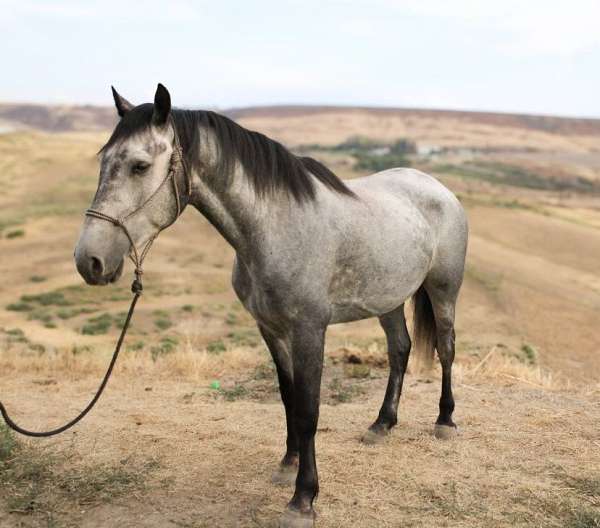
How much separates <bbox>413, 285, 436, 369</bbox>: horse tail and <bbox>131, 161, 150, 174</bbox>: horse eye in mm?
3225

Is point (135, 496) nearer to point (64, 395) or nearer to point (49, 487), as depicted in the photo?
point (49, 487)

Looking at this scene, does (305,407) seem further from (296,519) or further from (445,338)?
(445,338)

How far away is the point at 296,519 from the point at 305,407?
0.68m

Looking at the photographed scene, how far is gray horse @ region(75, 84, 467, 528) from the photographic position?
3.31 m

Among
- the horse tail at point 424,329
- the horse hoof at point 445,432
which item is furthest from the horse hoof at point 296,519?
the horse tail at point 424,329

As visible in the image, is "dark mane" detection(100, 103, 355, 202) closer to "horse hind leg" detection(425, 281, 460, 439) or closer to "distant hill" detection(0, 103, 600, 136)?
"horse hind leg" detection(425, 281, 460, 439)

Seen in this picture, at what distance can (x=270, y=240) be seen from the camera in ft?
12.6

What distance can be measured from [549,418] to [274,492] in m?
2.99

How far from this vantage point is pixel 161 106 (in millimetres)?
3240

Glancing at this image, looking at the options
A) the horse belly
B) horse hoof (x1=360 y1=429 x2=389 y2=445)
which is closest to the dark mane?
the horse belly

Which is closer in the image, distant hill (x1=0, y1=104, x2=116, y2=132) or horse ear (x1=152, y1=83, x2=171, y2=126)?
horse ear (x1=152, y1=83, x2=171, y2=126)

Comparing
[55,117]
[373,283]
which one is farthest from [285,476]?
[55,117]

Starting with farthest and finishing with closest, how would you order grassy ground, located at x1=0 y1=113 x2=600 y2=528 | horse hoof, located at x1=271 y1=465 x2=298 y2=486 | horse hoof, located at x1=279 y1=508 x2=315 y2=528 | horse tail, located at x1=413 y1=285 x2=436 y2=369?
horse tail, located at x1=413 y1=285 x2=436 y2=369
horse hoof, located at x1=271 y1=465 x2=298 y2=486
grassy ground, located at x1=0 y1=113 x2=600 y2=528
horse hoof, located at x1=279 y1=508 x2=315 y2=528

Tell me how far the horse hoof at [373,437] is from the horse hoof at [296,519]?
1.56 meters
